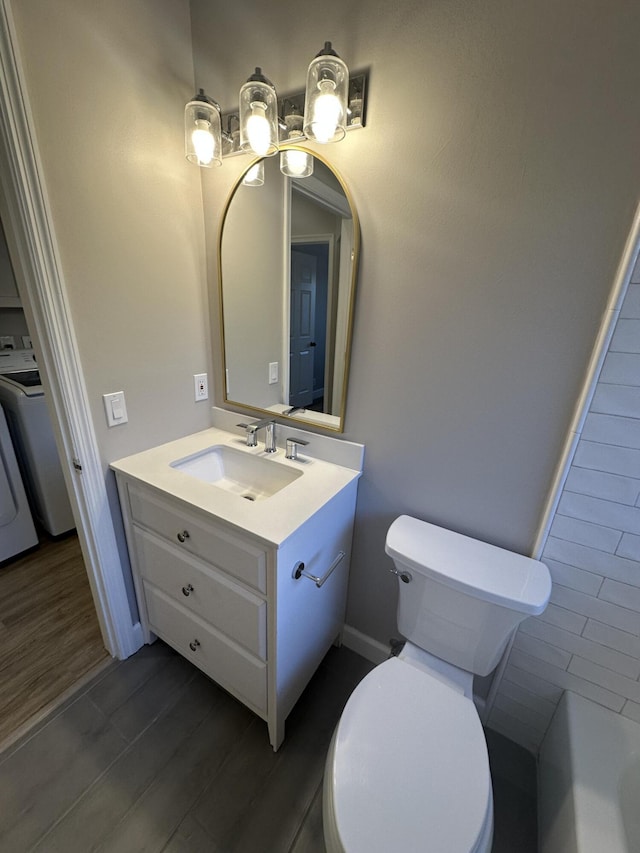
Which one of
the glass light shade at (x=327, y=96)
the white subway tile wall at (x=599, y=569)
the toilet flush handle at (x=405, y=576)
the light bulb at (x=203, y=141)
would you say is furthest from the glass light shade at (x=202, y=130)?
the toilet flush handle at (x=405, y=576)

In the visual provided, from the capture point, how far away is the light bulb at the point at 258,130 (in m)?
0.99

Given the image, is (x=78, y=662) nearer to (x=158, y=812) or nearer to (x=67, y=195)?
(x=158, y=812)

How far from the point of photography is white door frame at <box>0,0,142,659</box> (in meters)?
0.83

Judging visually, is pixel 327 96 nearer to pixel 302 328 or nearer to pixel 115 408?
pixel 302 328

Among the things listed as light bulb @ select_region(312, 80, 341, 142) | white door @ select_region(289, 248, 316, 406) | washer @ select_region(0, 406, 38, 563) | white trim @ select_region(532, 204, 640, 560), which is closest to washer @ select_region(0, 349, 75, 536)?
washer @ select_region(0, 406, 38, 563)

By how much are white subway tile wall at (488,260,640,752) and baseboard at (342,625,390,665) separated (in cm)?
48

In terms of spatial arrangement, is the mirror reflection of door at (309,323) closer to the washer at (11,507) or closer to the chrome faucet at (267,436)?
the chrome faucet at (267,436)

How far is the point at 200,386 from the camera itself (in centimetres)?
151

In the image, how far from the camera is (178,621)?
1.28 m

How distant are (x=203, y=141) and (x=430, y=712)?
5.89 feet

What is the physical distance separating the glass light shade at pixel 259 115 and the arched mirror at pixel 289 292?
0.13 m

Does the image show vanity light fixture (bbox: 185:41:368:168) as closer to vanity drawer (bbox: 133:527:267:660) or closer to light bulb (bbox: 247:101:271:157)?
light bulb (bbox: 247:101:271:157)

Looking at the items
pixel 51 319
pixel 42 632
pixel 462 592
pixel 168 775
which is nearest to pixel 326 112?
pixel 51 319

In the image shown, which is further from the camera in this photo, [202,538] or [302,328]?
[302,328]
